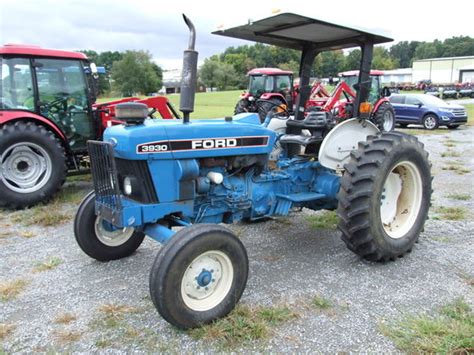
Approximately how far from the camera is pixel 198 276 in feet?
9.80

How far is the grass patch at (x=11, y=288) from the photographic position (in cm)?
349

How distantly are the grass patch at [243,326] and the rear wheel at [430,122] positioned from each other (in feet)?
49.8

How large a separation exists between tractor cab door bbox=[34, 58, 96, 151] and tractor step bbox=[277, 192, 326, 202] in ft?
14.4

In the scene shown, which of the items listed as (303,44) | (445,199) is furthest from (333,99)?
(303,44)

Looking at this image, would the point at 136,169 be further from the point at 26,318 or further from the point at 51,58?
the point at 51,58

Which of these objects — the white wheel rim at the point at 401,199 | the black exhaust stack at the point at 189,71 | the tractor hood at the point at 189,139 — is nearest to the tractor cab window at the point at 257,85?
the white wheel rim at the point at 401,199

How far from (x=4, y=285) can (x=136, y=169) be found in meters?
1.57

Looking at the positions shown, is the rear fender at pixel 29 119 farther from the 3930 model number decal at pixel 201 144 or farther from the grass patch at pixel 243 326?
the grass patch at pixel 243 326

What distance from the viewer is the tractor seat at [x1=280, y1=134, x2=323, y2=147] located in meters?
4.21

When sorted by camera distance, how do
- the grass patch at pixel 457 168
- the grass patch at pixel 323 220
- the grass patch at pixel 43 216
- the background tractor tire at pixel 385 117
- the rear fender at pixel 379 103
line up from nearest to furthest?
the grass patch at pixel 323 220, the grass patch at pixel 43 216, the grass patch at pixel 457 168, the background tractor tire at pixel 385 117, the rear fender at pixel 379 103

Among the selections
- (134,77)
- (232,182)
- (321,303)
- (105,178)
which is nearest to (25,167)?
(105,178)

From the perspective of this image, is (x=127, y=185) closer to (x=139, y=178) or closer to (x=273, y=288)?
(x=139, y=178)

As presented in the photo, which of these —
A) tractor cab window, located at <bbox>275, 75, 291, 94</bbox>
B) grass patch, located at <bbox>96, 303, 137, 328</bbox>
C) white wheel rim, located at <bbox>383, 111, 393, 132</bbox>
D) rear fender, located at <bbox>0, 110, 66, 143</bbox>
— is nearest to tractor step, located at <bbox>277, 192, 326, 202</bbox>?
grass patch, located at <bbox>96, 303, 137, 328</bbox>

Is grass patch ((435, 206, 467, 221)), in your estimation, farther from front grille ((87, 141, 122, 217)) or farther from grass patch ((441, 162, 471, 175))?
front grille ((87, 141, 122, 217))
